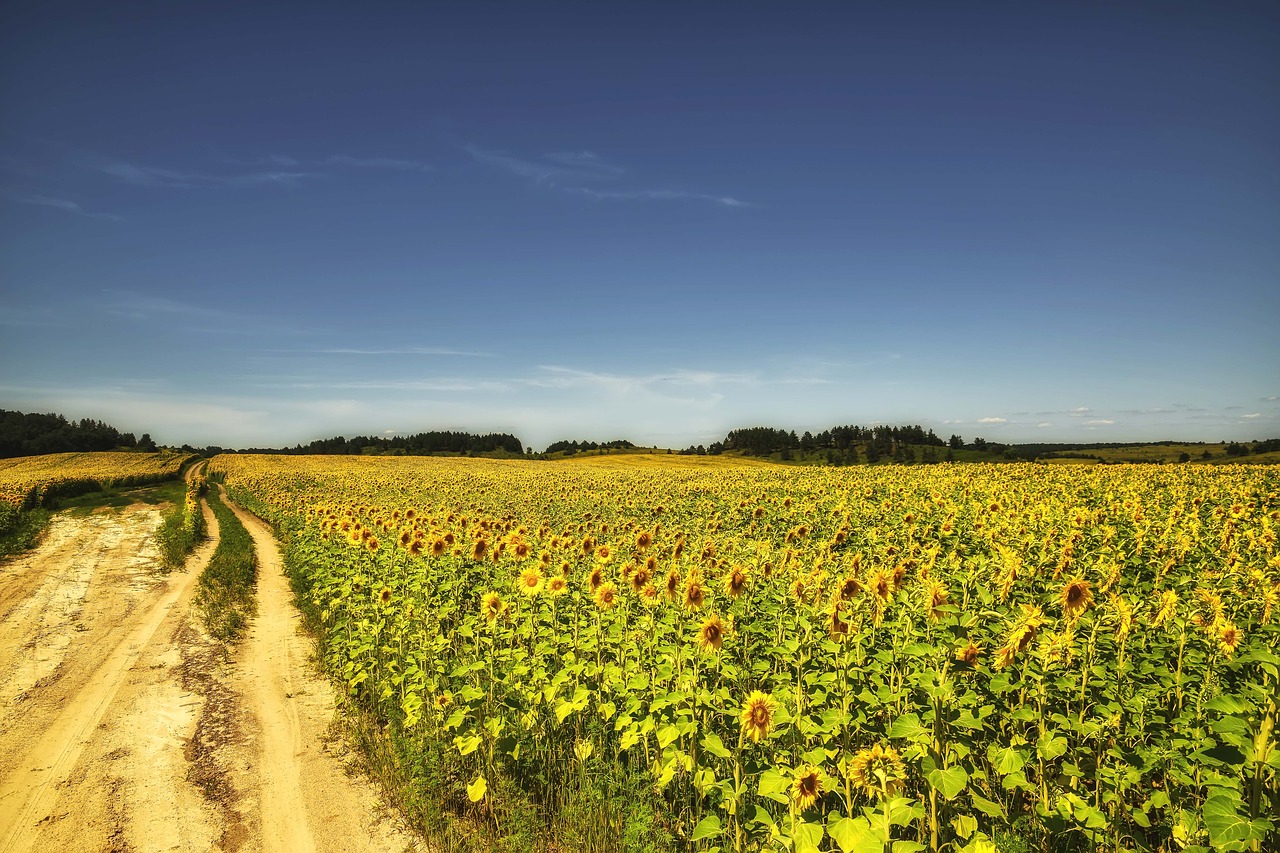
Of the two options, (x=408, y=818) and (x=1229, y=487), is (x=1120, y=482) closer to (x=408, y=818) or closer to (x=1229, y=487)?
(x=1229, y=487)

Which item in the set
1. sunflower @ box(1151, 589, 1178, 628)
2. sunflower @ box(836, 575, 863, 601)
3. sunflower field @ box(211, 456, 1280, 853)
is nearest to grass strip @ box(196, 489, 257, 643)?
sunflower field @ box(211, 456, 1280, 853)

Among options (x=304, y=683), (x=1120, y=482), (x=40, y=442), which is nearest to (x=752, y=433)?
(x=1120, y=482)

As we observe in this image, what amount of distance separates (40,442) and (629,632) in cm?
13502

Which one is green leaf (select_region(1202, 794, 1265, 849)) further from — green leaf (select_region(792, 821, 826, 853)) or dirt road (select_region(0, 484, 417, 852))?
dirt road (select_region(0, 484, 417, 852))

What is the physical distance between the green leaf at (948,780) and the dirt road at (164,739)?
4.71 m

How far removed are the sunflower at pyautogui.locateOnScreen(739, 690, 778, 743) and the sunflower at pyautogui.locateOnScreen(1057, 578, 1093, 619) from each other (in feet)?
8.22

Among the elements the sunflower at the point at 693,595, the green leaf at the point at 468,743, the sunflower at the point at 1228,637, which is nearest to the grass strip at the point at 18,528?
the green leaf at the point at 468,743

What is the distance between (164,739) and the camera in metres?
7.04

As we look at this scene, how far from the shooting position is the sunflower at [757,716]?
12.9 ft

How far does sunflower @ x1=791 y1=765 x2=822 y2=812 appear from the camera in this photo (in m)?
3.40

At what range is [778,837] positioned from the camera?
135 inches

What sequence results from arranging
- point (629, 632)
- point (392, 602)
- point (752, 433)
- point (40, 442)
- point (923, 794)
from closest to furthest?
point (923, 794) → point (629, 632) → point (392, 602) → point (40, 442) → point (752, 433)

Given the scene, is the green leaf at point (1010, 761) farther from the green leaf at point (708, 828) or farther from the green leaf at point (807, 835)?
the green leaf at point (708, 828)

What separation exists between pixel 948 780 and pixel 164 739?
9.02 meters
